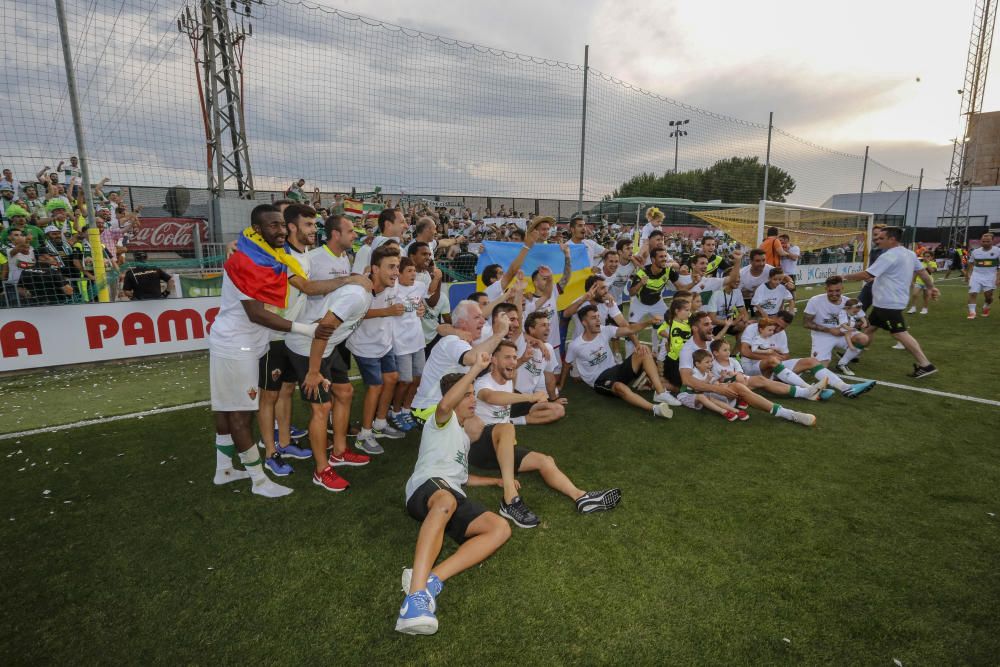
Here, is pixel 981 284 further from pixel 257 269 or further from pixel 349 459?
pixel 257 269

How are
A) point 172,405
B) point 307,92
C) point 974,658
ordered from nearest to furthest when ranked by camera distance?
point 974,658 < point 172,405 < point 307,92

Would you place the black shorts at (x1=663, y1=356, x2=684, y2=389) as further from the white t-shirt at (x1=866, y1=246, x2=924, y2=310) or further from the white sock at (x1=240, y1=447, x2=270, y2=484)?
the white sock at (x1=240, y1=447, x2=270, y2=484)

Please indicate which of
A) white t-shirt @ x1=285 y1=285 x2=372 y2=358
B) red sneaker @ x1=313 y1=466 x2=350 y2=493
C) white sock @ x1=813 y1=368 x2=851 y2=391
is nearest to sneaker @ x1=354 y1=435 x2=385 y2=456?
red sneaker @ x1=313 y1=466 x2=350 y2=493

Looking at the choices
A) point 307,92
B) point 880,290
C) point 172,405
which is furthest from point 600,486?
point 307,92

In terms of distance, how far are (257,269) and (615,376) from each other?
4.13 metres

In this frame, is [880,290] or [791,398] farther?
[880,290]

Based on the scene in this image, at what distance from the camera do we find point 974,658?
7.74ft

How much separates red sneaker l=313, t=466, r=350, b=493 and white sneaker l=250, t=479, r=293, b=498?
0.23m

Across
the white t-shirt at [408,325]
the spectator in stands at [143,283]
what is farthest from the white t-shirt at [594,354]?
the spectator in stands at [143,283]

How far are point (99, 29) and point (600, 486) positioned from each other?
817 centimetres

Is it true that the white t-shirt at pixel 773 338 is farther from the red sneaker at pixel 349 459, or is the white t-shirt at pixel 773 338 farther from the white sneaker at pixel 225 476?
the white sneaker at pixel 225 476

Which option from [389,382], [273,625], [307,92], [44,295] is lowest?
[273,625]

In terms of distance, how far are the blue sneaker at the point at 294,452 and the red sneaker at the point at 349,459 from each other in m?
0.29

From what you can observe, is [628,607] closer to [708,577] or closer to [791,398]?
[708,577]
